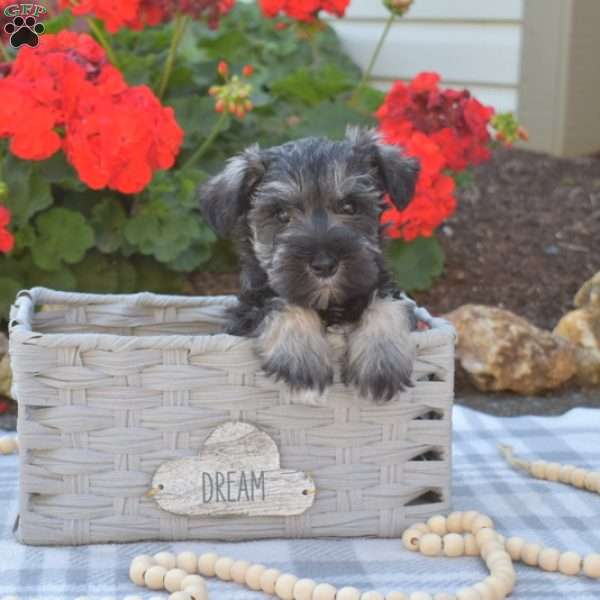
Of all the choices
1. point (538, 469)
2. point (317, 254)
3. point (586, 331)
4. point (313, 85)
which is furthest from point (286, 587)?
point (313, 85)

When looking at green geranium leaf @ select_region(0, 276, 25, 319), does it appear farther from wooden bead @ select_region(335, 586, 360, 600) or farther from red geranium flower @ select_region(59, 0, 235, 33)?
wooden bead @ select_region(335, 586, 360, 600)

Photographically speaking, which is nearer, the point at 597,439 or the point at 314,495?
the point at 314,495

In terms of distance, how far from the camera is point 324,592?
2.50 metres

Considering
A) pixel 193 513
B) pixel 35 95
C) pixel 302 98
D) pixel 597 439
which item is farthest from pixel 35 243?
pixel 597 439

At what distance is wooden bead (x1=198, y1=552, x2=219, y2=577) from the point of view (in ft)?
8.75

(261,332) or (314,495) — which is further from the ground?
(261,332)

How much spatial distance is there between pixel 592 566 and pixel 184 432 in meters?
1.12

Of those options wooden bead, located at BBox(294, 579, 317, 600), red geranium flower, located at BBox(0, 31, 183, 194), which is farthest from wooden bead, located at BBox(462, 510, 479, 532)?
red geranium flower, located at BBox(0, 31, 183, 194)

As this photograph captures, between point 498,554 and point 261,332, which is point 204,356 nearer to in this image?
point 261,332

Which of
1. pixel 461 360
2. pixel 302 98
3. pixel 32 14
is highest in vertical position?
pixel 32 14

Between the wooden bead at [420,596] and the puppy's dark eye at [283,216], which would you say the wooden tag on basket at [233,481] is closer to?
the wooden bead at [420,596]

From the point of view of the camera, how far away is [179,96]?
5.54 meters

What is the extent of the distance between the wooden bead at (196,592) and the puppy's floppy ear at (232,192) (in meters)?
1.07

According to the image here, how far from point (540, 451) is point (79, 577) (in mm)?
1712
